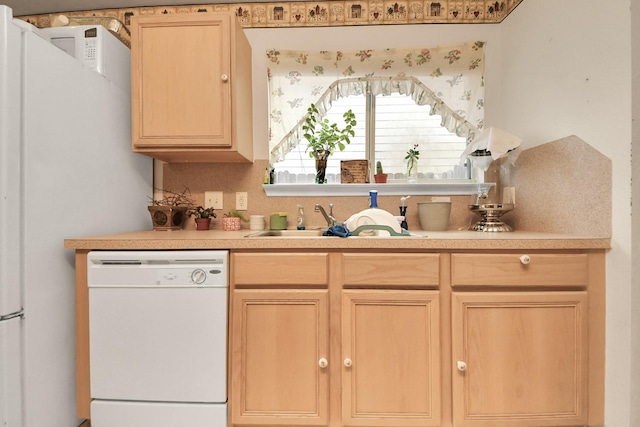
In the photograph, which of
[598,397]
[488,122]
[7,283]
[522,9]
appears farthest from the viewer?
[488,122]

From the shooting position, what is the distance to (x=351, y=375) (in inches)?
55.0

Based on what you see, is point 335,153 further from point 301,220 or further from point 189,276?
point 189,276

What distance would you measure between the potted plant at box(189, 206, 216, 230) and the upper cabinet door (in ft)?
4.77

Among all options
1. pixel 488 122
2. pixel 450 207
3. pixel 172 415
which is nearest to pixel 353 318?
pixel 172 415

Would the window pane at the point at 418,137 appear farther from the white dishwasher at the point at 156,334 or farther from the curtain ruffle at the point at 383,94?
the white dishwasher at the point at 156,334

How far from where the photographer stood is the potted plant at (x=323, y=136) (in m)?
2.12

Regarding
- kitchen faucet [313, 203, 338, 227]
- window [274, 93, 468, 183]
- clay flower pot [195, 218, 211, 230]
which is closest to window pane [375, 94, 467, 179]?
window [274, 93, 468, 183]

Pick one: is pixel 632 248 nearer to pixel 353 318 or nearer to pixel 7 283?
pixel 353 318

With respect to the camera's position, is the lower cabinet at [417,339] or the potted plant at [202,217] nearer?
the lower cabinet at [417,339]

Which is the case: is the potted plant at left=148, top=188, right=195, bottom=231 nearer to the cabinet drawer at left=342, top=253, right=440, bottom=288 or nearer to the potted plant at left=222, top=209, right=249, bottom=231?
the potted plant at left=222, top=209, right=249, bottom=231

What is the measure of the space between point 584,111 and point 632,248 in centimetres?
61

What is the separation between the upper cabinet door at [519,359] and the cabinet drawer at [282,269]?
0.58 m

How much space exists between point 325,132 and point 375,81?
457 millimetres

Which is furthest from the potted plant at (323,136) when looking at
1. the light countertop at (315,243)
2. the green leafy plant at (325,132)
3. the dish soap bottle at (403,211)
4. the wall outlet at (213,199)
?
the light countertop at (315,243)
